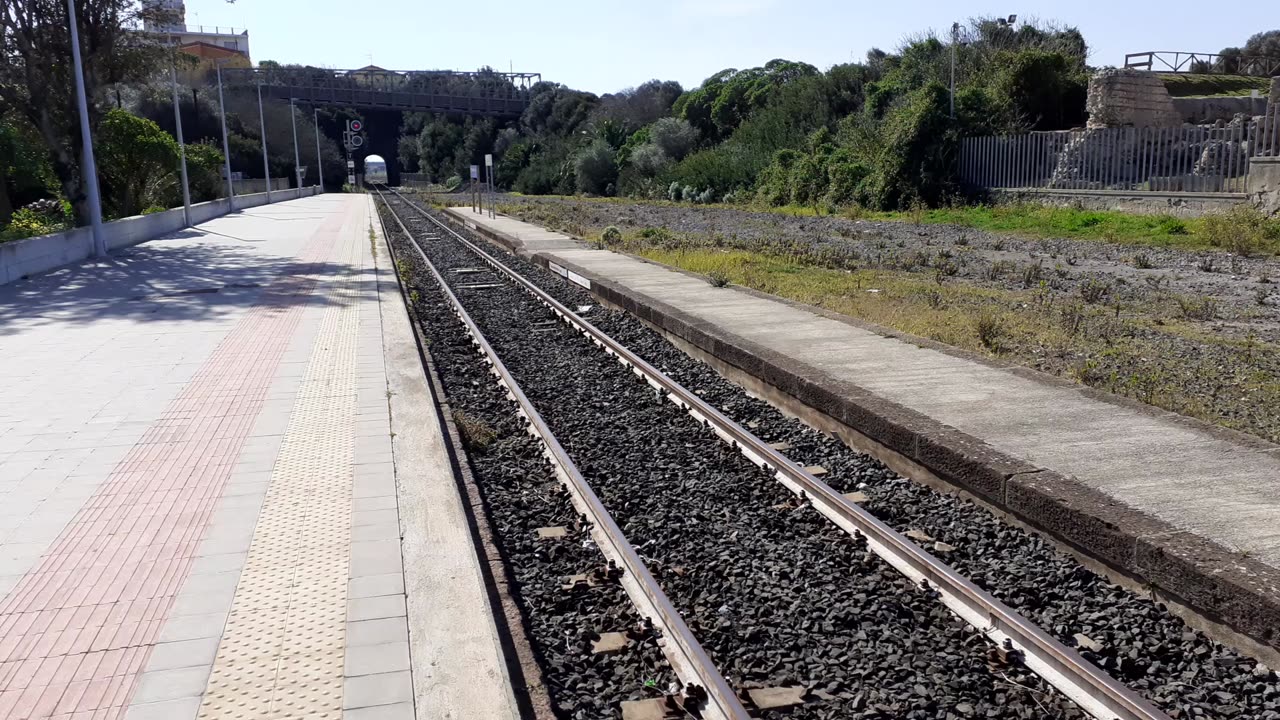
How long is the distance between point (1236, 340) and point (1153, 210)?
55.4 feet

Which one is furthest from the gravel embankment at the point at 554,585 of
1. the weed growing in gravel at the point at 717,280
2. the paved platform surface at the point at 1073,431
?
the weed growing in gravel at the point at 717,280

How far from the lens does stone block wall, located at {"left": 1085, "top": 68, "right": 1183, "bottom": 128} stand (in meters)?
32.6

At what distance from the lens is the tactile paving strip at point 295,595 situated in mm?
3877

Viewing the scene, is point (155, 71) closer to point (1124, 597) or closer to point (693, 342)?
point (693, 342)

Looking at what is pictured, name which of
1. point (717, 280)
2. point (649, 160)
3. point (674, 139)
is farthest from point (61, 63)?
point (674, 139)

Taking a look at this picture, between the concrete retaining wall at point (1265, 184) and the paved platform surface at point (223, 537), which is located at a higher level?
the concrete retaining wall at point (1265, 184)

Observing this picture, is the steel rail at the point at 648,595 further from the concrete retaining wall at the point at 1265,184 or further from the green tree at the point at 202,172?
the green tree at the point at 202,172

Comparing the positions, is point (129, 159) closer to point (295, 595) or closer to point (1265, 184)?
point (1265, 184)

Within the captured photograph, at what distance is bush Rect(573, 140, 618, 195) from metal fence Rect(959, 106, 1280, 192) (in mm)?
37341

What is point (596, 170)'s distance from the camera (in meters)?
71.2

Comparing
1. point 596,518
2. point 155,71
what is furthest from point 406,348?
point 155,71

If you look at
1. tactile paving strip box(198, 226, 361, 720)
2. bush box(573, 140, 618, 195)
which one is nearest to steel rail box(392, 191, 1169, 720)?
tactile paving strip box(198, 226, 361, 720)

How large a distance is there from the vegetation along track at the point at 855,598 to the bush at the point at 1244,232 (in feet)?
54.7

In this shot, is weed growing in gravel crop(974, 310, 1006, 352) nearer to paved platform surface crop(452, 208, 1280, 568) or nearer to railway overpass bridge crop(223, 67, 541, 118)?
paved platform surface crop(452, 208, 1280, 568)
